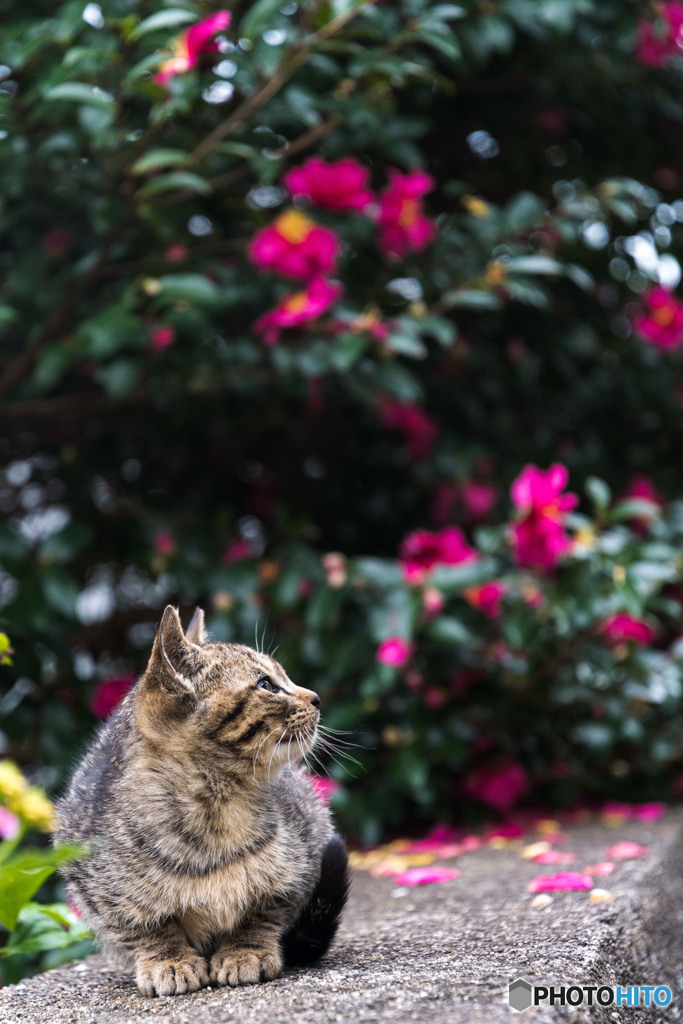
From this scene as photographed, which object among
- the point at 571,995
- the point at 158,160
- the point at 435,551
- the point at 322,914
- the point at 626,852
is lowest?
the point at 626,852

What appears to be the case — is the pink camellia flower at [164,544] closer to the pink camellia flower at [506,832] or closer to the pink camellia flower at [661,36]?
the pink camellia flower at [506,832]

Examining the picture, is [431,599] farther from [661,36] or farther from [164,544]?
[661,36]

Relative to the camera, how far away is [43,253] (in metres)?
2.76

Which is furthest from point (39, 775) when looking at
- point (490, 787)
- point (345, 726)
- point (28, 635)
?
point (490, 787)

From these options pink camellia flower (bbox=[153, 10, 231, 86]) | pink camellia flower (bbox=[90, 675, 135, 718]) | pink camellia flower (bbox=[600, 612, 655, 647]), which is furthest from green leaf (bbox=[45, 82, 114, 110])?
pink camellia flower (bbox=[600, 612, 655, 647])

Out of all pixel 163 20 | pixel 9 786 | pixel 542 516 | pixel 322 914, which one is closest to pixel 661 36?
pixel 542 516

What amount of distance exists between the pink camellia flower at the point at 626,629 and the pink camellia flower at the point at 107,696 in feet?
4.31

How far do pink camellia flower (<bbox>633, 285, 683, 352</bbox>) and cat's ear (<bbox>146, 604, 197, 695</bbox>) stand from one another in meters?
2.54

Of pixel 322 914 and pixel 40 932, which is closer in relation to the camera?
pixel 322 914

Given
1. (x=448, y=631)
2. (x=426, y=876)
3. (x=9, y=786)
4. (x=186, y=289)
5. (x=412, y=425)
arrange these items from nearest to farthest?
(x=9, y=786)
(x=426, y=876)
(x=186, y=289)
(x=448, y=631)
(x=412, y=425)

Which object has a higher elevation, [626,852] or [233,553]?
[233,553]

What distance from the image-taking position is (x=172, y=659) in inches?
58.7

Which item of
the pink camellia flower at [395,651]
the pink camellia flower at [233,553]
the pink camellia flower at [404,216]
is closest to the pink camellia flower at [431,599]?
the pink camellia flower at [395,651]

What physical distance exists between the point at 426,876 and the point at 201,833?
39.5 inches
